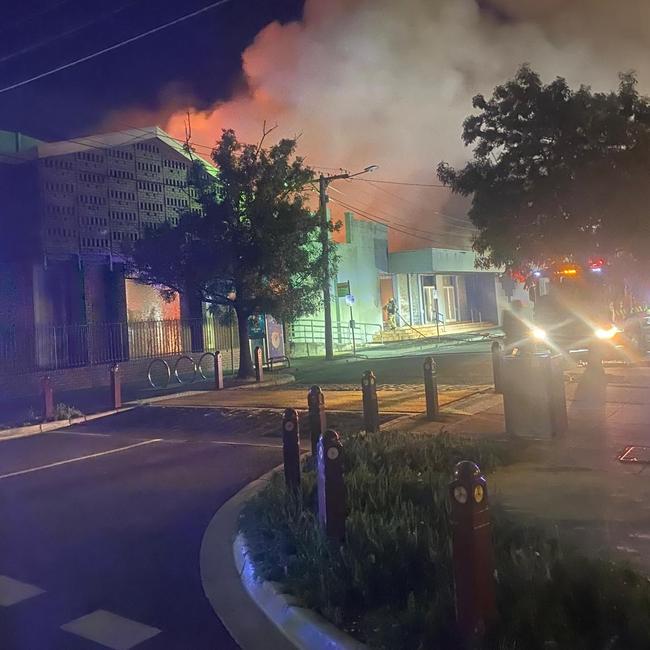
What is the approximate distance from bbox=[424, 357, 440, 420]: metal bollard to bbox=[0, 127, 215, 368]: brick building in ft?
38.1

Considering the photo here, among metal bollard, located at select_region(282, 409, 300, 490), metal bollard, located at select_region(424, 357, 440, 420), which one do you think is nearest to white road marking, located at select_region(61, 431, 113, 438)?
metal bollard, located at select_region(424, 357, 440, 420)

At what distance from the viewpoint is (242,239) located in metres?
18.6

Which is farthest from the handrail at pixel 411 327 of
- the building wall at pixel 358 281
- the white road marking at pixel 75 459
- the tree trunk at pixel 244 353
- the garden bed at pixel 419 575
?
the garden bed at pixel 419 575

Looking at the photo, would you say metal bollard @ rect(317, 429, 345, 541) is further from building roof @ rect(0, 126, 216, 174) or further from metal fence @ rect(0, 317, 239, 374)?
building roof @ rect(0, 126, 216, 174)

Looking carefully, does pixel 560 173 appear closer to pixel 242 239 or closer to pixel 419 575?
pixel 242 239

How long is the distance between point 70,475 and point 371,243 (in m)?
30.9

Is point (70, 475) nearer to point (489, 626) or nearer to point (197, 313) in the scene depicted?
point (489, 626)

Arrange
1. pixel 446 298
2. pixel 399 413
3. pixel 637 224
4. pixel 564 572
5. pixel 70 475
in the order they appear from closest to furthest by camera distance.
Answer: pixel 564 572, pixel 70 475, pixel 399 413, pixel 637 224, pixel 446 298

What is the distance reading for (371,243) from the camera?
1507 inches

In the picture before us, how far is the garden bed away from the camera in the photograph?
3.50 m

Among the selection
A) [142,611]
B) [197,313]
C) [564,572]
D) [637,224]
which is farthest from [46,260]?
[564,572]

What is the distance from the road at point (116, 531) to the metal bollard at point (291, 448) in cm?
88

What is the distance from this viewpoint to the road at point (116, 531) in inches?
167

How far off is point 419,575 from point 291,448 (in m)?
2.44
